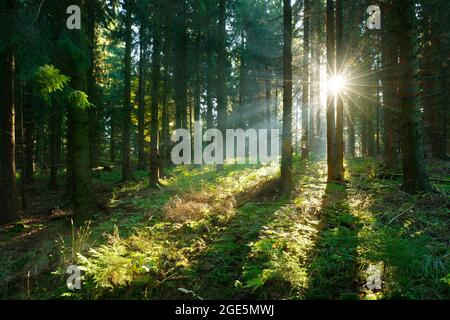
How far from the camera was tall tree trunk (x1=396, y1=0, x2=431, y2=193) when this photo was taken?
7391mm

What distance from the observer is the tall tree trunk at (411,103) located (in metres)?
7.39

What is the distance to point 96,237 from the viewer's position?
6.58m

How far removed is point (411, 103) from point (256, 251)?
18.2 ft

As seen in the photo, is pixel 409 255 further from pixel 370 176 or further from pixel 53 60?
pixel 53 60

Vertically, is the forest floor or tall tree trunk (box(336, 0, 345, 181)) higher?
tall tree trunk (box(336, 0, 345, 181))

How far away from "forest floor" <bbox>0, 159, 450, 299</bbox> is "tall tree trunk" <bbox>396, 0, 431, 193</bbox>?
0.53m

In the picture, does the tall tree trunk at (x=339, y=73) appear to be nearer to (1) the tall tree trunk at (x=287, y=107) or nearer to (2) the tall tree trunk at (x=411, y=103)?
(1) the tall tree trunk at (x=287, y=107)

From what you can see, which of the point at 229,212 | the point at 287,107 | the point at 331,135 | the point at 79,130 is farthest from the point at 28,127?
the point at 331,135

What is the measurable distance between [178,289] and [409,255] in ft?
10.9

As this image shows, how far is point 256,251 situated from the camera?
Answer: 16.8ft

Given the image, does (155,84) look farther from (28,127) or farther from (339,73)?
(339,73)

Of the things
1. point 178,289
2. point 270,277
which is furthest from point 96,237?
point 270,277

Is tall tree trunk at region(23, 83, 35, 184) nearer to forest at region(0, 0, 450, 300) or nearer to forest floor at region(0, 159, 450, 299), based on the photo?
forest at region(0, 0, 450, 300)

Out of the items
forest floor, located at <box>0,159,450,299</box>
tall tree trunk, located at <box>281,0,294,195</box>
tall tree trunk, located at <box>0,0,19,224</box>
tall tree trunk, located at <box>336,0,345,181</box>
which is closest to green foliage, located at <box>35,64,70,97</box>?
forest floor, located at <box>0,159,450,299</box>
